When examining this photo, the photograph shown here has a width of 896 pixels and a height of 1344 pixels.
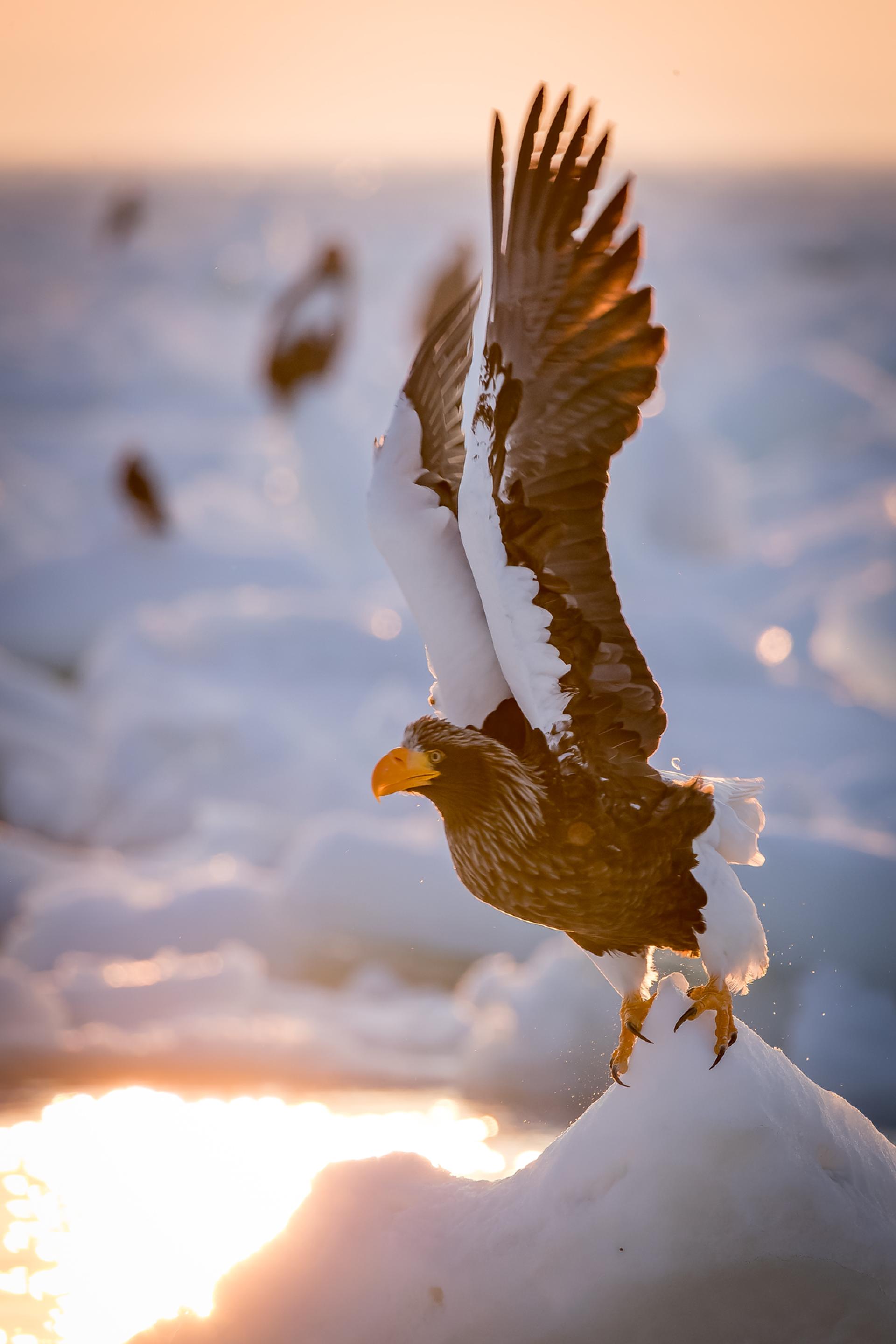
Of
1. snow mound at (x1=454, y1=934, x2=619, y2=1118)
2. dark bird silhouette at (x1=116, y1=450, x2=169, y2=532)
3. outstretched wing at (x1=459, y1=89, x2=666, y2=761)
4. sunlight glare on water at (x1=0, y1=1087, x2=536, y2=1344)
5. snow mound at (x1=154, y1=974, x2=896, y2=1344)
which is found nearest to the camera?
outstretched wing at (x1=459, y1=89, x2=666, y2=761)

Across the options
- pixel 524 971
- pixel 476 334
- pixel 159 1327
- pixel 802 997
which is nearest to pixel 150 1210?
pixel 159 1327

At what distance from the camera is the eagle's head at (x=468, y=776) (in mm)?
1533

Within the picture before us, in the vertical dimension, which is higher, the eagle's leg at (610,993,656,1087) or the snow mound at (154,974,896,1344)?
the eagle's leg at (610,993,656,1087)

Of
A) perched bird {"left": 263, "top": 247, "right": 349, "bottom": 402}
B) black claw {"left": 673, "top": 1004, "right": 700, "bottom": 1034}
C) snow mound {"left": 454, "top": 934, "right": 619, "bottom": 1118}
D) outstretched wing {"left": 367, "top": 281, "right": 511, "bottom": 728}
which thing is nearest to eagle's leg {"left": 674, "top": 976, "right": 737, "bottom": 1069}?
black claw {"left": 673, "top": 1004, "right": 700, "bottom": 1034}

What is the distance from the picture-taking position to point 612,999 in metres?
3.53

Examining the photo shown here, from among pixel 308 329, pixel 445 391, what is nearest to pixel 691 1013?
pixel 445 391

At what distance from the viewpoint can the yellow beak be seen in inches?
59.5

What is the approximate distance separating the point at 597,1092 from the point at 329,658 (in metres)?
2.23

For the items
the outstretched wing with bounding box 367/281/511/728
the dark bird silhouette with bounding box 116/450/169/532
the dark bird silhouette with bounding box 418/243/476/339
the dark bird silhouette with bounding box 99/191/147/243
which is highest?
the dark bird silhouette with bounding box 99/191/147/243

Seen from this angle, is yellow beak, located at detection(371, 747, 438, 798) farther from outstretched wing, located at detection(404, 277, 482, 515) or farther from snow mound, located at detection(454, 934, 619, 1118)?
snow mound, located at detection(454, 934, 619, 1118)

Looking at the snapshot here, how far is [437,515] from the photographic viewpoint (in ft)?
5.27

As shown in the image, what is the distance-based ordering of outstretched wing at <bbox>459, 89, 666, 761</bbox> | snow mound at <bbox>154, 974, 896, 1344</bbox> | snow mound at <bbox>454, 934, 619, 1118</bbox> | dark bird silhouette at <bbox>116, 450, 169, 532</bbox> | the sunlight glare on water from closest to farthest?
1. outstretched wing at <bbox>459, 89, 666, 761</bbox>
2. snow mound at <bbox>154, 974, 896, 1344</bbox>
3. the sunlight glare on water
4. snow mound at <bbox>454, 934, 619, 1118</bbox>
5. dark bird silhouette at <bbox>116, 450, 169, 532</bbox>

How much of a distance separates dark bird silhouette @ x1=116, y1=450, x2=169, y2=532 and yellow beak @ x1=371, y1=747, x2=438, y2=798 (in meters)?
3.51

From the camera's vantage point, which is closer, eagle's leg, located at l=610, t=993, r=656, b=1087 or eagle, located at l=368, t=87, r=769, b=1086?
eagle, located at l=368, t=87, r=769, b=1086
